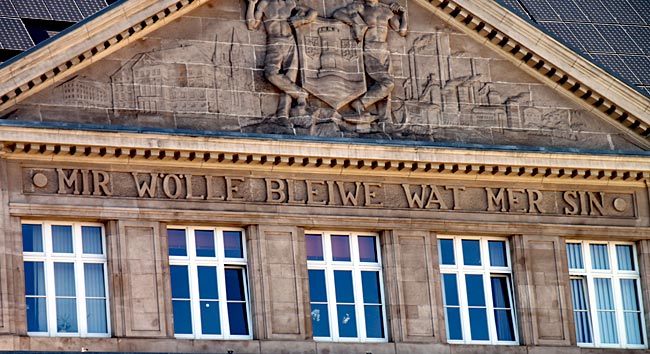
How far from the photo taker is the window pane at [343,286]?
156 feet

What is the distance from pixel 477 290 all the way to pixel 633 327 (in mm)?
3473

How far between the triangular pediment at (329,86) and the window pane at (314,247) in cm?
203

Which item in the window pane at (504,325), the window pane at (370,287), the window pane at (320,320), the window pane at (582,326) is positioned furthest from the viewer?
the window pane at (582,326)

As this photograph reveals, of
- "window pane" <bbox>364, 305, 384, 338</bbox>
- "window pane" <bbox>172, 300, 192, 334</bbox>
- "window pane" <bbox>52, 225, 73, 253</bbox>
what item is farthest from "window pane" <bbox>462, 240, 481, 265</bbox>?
"window pane" <bbox>52, 225, 73, 253</bbox>

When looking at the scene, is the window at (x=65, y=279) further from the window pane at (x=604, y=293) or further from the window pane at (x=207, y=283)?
the window pane at (x=604, y=293)

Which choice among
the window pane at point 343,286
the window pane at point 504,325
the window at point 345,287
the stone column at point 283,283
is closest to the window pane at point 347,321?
the window at point 345,287

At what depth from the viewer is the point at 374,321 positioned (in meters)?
47.8

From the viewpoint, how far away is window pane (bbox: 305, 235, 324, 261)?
47.7 m

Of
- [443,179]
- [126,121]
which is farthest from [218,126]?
[443,179]

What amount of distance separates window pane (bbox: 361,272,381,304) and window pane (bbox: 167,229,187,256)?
369 cm

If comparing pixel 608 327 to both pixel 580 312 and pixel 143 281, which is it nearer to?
pixel 580 312

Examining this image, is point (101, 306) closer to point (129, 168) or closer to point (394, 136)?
point (129, 168)

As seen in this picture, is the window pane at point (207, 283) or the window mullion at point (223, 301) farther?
the window pane at point (207, 283)

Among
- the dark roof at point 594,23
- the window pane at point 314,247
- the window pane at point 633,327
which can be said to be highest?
the dark roof at point 594,23
